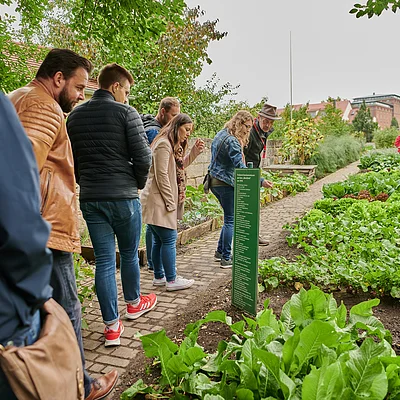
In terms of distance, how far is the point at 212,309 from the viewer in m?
3.91

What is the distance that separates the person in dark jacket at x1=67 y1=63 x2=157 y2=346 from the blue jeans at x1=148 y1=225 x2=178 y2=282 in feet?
3.10

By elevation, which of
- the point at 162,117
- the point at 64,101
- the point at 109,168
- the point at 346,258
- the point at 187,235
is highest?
the point at 64,101

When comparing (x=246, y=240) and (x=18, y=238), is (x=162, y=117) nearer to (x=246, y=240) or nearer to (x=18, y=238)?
(x=246, y=240)

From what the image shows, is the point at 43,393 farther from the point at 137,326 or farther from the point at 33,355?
the point at 137,326

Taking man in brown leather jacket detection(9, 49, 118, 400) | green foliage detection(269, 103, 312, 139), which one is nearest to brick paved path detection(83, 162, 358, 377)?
man in brown leather jacket detection(9, 49, 118, 400)

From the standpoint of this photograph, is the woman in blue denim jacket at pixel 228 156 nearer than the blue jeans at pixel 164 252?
No

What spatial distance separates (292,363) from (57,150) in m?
1.68

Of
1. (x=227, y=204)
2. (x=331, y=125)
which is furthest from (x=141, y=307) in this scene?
(x=331, y=125)

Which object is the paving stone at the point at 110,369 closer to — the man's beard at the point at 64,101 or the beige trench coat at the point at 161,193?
A: the beige trench coat at the point at 161,193

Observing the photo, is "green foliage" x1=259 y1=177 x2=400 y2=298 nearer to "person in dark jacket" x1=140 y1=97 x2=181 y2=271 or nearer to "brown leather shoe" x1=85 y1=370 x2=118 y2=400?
"person in dark jacket" x1=140 y1=97 x2=181 y2=271

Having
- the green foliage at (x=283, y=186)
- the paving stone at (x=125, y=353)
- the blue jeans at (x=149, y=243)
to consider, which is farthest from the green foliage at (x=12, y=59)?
the green foliage at (x=283, y=186)

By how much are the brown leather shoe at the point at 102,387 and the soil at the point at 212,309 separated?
0.46 ft

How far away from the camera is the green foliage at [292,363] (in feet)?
6.95

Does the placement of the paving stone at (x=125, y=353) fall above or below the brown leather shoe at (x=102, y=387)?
below
